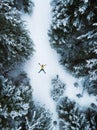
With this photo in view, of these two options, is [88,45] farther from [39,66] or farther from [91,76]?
[39,66]

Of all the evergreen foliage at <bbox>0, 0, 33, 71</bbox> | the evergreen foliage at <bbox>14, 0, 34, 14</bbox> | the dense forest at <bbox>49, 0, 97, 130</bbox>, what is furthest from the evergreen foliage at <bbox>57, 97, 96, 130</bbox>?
the evergreen foliage at <bbox>14, 0, 34, 14</bbox>

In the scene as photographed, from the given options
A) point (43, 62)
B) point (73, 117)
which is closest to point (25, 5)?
point (43, 62)

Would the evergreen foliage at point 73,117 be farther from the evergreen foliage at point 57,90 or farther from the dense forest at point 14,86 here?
the dense forest at point 14,86

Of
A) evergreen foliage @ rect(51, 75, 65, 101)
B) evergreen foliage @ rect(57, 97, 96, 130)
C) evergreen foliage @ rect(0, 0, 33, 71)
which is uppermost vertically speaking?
evergreen foliage @ rect(0, 0, 33, 71)

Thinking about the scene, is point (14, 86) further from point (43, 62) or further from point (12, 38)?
Result: point (43, 62)

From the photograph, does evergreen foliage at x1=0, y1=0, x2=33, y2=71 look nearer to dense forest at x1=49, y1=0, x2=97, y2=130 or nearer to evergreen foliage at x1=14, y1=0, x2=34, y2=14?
evergreen foliage at x1=14, y1=0, x2=34, y2=14
